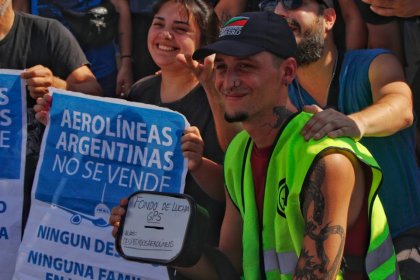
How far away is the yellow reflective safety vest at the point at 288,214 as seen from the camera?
3018 mm

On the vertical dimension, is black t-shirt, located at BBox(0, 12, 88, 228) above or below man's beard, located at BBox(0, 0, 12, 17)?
below

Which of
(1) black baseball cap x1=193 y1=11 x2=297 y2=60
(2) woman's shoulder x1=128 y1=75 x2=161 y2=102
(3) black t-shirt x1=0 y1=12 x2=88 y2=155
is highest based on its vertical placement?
(1) black baseball cap x1=193 y1=11 x2=297 y2=60

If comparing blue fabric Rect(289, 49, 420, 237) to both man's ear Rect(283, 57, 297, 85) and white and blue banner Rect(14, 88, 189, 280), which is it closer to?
man's ear Rect(283, 57, 297, 85)

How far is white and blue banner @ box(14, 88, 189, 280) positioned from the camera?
4.32 m

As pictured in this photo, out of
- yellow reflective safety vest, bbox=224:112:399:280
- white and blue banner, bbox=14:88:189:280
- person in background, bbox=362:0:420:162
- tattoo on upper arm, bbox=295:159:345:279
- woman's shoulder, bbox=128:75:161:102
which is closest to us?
tattoo on upper arm, bbox=295:159:345:279

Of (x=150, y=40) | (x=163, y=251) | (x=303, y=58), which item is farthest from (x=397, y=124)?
(x=150, y=40)

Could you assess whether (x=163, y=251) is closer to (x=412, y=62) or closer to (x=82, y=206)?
(x=82, y=206)

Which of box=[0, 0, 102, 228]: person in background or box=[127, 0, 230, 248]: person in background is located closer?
box=[127, 0, 230, 248]: person in background

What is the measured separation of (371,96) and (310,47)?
39cm

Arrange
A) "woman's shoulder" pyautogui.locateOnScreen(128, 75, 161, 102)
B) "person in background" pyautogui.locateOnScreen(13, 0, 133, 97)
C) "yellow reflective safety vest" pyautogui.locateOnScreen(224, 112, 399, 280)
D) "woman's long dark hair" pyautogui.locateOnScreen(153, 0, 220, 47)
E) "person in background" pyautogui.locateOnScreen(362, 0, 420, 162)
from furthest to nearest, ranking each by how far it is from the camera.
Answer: "person in background" pyautogui.locateOnScreen(13, 0, 133, 97), "woman's shoulder" pyautogui.locateOnScreen(128, 75, 161, 102), "woman's long dark hair" pyautogui.locateOnScreen(153, 0, 220, 47), "person in background" pyautogui.locateOnScreen(362, 0, 420, 162), "yellow reflective safety vest" pyautogui.locateOnScreen(224, 112, 399, 280)

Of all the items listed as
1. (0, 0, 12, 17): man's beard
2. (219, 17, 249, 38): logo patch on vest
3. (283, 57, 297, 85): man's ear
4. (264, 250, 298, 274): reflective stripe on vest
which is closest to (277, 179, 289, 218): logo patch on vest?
(264, 250, 298, 274): reflective stripe on vest

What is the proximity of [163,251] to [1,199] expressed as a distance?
1.94 meters

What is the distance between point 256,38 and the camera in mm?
3225

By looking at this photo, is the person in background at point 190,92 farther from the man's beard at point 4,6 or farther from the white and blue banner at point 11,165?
the man's beard at point 4,6
